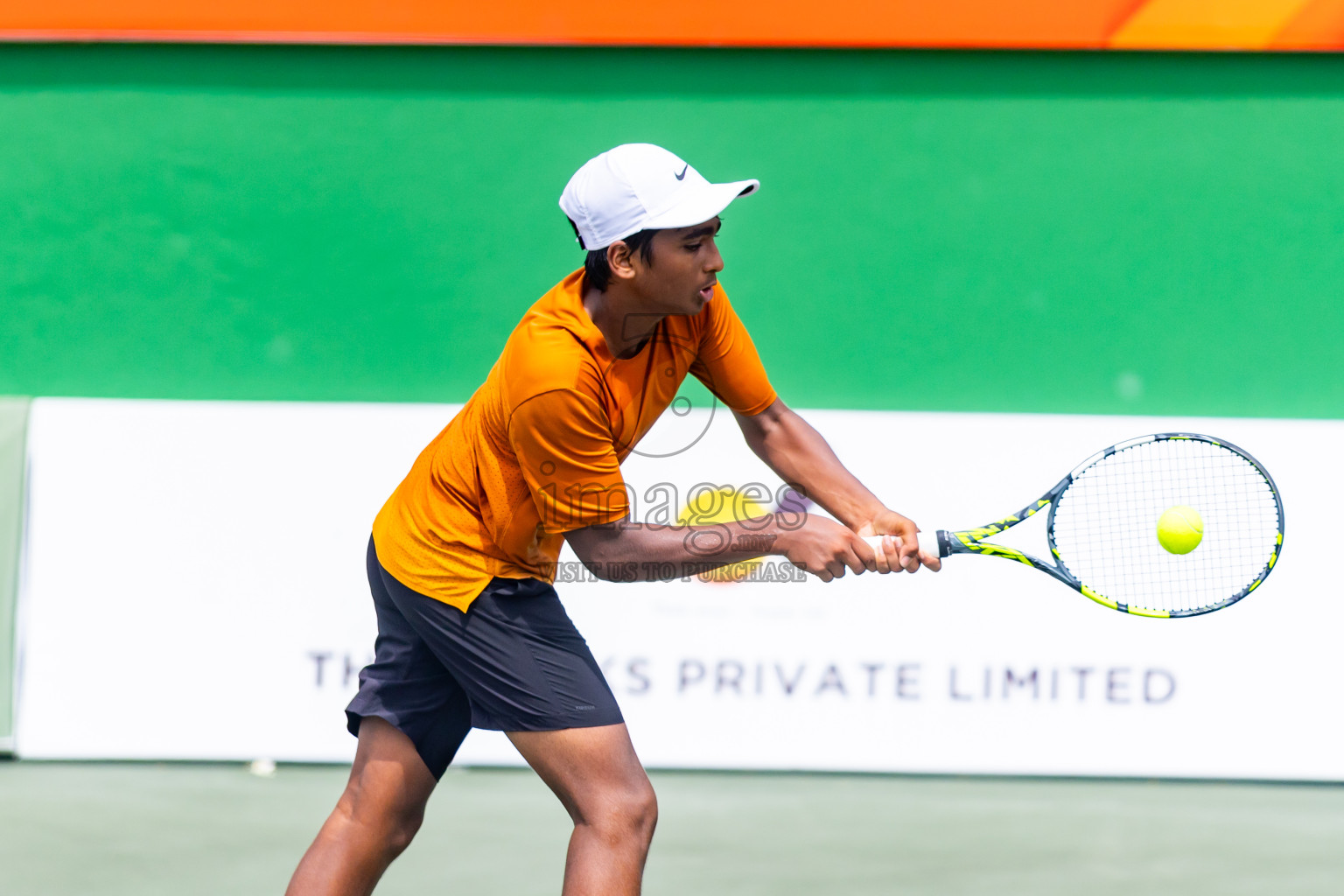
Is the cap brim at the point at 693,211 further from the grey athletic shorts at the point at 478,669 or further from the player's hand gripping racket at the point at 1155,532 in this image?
the player's hand gripping racket at the point at 1155,532

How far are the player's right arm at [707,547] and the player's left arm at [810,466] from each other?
0.24m

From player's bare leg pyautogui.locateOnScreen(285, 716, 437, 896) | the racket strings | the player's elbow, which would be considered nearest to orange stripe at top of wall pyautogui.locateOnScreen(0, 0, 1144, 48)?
the racket strings

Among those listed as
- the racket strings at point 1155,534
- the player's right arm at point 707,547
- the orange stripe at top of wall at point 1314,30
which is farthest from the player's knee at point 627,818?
the orange stripe at top of wall at point 1314,30

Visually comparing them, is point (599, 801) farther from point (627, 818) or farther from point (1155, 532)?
point (1155, 532)

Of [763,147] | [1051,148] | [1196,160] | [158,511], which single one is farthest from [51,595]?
[1196,160]

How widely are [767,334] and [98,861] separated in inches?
95.5

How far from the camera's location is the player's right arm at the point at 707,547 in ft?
6.53

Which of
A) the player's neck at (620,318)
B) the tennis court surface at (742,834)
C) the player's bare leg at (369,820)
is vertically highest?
the player's neck at (620,318)

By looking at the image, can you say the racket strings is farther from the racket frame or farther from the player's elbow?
the player's elbow

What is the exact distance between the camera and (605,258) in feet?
6.54

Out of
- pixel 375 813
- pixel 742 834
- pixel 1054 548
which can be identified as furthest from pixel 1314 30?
pixel 375 813

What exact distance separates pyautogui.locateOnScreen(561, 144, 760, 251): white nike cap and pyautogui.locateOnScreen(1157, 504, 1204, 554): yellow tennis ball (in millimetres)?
1222

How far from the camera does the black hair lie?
1964 millimetres

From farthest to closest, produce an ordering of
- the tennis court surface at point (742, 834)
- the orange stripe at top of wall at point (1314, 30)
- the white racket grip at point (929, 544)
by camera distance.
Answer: the orange stripe at top of wall at point (1314, 30) < the tennis court surface at point (742, 834) < the white racket grip at point (929, 544)
